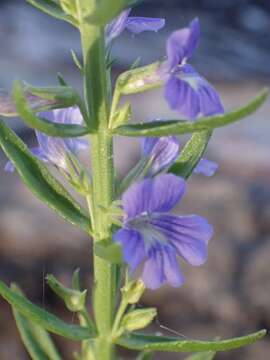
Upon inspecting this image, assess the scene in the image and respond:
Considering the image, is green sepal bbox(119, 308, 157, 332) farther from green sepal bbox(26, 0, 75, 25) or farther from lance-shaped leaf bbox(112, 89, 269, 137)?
green sepal bbox(26, 0, 75, 25)

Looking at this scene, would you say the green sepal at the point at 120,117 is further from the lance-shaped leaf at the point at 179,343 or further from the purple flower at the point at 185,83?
the lance-shaped leaf at the point at 179,343

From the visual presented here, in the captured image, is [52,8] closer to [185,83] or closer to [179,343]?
[185,83]

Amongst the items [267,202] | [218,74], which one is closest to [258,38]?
[218,74]

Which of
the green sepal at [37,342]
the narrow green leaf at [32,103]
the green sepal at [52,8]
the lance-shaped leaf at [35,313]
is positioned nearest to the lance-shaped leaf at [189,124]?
the narrow green leaf at [32,103]

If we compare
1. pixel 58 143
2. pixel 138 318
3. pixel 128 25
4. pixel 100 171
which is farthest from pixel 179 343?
pixel 128 25

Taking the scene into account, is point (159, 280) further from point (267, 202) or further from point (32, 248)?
point (267, 202)

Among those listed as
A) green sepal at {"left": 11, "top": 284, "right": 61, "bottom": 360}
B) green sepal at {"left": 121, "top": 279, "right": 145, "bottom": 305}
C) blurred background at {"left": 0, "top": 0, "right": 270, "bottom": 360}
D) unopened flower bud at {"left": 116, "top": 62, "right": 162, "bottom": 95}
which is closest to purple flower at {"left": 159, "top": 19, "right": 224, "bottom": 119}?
unopened flower bud at {"left": 116, "top": 62, "right": 162, "bottom": 95}
